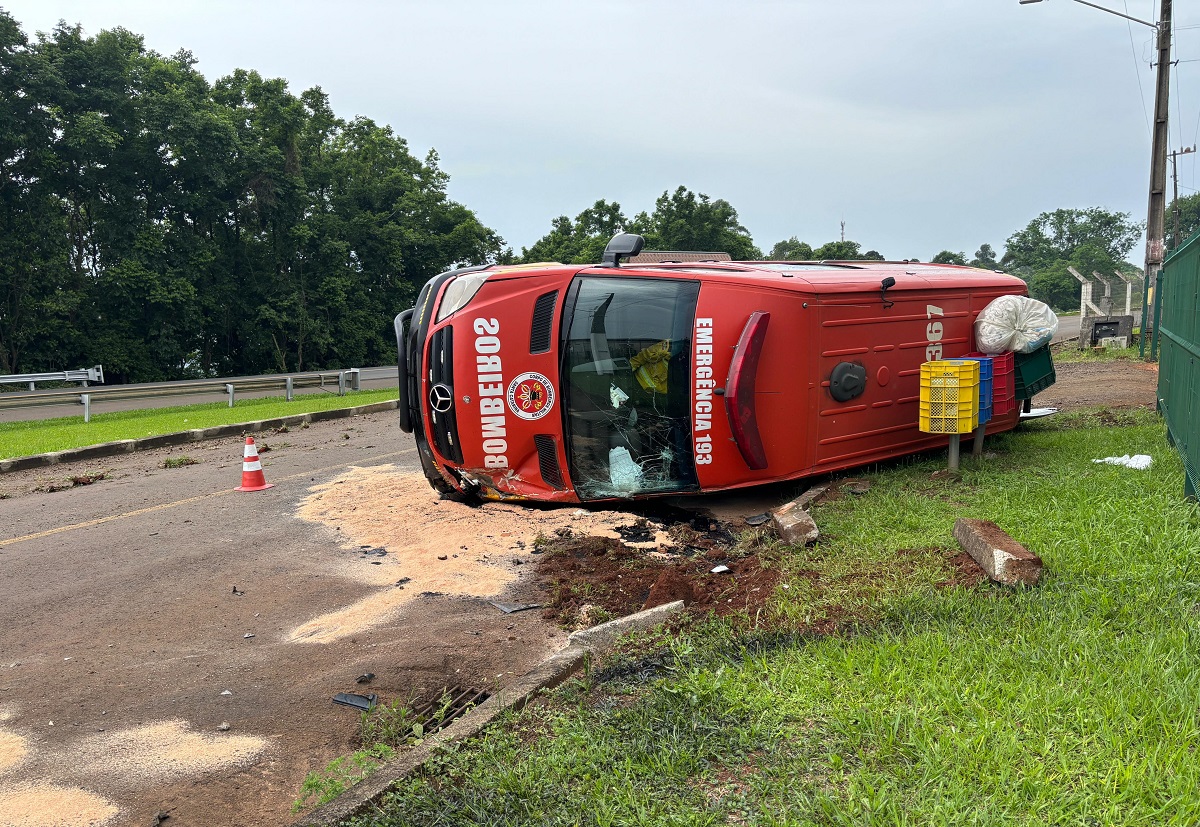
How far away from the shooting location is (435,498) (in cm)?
796

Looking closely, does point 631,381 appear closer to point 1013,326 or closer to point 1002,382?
point 1002,382

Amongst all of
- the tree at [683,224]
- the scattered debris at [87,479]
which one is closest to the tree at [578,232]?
the tree at [683,224]

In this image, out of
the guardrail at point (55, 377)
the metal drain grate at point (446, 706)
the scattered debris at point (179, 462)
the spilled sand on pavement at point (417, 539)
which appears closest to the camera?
the metal drain grate at point (446, 706)

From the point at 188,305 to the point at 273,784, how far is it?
1279 inches

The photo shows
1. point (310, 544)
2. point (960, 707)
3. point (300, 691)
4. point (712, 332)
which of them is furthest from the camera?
point (310, 544)

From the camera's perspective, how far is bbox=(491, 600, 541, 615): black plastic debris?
506 centimetres

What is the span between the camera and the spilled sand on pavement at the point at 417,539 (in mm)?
5312

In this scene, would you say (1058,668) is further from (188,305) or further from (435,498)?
(188,305)

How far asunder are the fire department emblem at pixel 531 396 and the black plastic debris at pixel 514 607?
183cm

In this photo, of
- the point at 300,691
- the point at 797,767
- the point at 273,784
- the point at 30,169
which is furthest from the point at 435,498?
the point at 30,169

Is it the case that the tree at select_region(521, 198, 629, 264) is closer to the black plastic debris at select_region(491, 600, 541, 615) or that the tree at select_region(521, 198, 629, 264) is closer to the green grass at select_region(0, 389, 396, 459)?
the green grass at select_region(0, 389, 396, 459)

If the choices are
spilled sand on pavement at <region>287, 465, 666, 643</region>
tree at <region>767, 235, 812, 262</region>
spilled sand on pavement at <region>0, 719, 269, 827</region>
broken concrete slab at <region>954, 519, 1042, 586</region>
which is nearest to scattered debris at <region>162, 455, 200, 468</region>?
spilled sand on pavement at <region>287, 465, 666, 643</region>

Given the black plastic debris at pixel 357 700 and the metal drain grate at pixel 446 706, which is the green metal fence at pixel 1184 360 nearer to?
the metal drain grate at pixel 446 706

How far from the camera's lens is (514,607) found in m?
5.11
